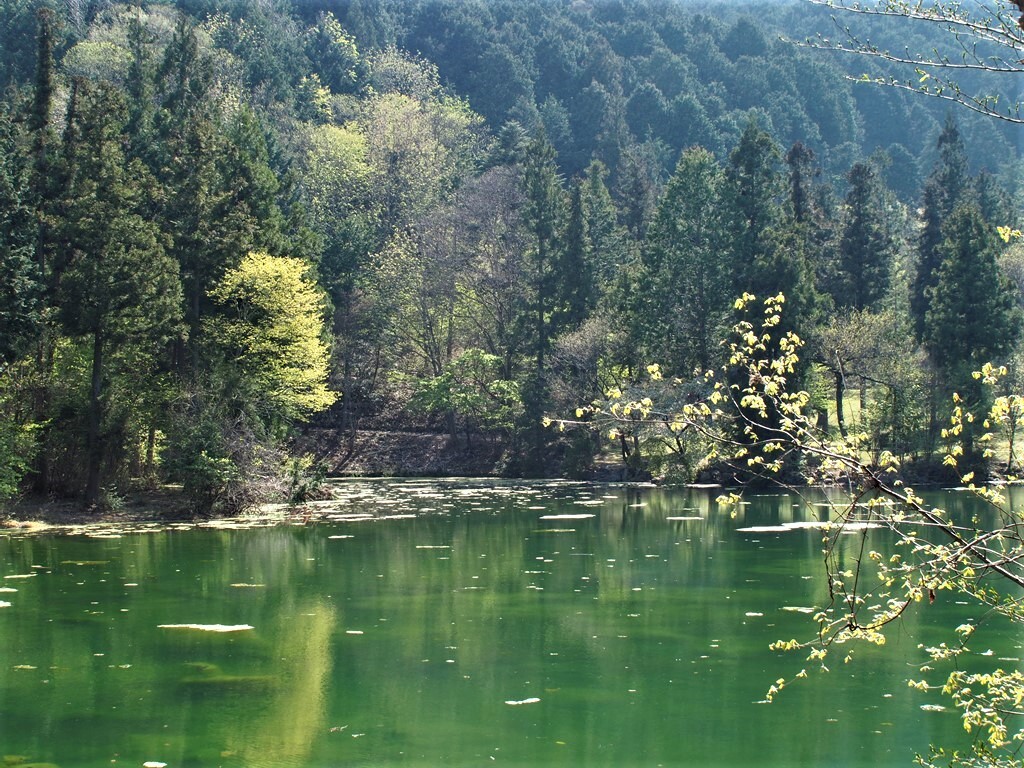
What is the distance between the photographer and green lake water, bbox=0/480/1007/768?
11.6 meters

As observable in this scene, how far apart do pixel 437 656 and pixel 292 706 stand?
2732mm

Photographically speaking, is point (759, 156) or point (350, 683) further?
point (759, 156)

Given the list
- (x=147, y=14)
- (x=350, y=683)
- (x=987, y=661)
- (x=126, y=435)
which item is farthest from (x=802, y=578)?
(x=147, y=14)

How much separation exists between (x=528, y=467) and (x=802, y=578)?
30.0 metres

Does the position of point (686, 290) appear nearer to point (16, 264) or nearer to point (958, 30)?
point (16, 264)

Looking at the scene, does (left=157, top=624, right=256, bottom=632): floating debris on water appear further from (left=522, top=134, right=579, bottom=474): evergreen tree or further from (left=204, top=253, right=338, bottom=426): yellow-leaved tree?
(left=522, top=134, right=579, bottom=474): evergreen tree

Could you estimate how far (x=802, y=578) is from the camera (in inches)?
855

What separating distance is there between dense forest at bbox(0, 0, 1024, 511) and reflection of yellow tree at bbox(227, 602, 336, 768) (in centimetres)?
710

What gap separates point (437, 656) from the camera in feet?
50.2

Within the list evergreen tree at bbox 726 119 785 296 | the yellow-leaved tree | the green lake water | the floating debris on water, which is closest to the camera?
the green lake water

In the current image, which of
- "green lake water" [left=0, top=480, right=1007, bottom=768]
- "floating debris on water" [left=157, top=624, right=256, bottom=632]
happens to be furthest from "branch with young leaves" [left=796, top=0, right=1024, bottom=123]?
"floating debris on water" [left=157, top=624, right=256, bottom=632]

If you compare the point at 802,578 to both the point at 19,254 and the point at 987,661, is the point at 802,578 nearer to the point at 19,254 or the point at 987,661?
the point at 987,661

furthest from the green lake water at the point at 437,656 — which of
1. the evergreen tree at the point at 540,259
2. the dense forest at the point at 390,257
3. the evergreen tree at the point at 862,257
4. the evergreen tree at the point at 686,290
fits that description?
the evergreen tree at the point at 862,257

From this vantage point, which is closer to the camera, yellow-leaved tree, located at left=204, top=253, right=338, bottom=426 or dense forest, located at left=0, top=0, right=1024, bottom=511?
dense forest, located at left=0, top=0, right=1024, bottom=511
